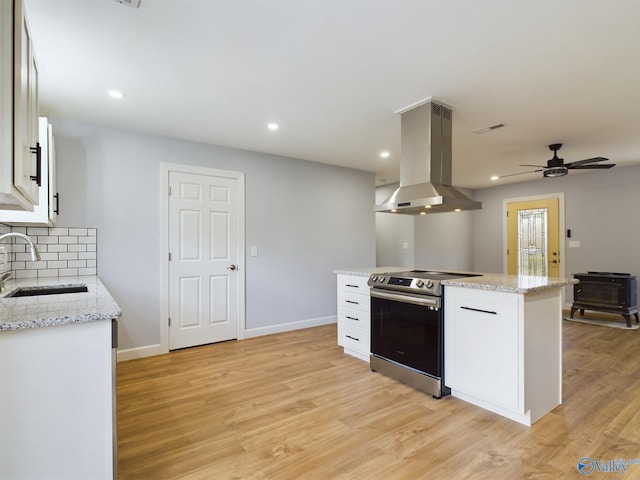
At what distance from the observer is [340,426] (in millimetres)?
2229

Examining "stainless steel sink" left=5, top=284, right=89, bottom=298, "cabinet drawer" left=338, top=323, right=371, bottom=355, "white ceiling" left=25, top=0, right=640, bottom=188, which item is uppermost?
"white ceiling" left=25, top=0, right=640, bottom=188

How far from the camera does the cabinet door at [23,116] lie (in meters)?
1.24

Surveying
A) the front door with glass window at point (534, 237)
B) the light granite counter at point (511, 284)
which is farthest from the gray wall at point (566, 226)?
the light granite counter at point (511, 284)

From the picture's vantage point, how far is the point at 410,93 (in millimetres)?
A: 2711

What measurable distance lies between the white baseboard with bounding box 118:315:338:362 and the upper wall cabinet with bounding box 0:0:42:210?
257cm

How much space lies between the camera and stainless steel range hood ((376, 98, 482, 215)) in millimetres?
2842

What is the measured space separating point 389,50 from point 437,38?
0.28 meters

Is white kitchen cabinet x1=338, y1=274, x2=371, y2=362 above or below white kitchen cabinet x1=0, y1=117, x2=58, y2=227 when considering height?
below

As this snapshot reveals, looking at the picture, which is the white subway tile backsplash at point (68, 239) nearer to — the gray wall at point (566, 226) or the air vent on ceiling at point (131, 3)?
the air vent on ceiling at point (131, 3)

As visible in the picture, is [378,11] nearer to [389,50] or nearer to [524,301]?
[389,50]

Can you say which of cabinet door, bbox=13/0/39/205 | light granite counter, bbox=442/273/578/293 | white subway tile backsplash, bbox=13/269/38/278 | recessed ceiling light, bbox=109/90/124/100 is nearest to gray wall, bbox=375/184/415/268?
light granite counter, bbox=442/273/578/293

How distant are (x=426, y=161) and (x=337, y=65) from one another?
110 centimetres

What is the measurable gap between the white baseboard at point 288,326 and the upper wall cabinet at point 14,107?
3.18 m

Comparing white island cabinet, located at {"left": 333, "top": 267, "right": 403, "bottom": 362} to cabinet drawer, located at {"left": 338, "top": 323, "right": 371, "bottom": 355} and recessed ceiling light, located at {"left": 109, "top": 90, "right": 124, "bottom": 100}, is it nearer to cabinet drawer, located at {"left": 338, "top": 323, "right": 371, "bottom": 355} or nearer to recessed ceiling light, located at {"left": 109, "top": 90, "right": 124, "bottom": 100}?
cabinet drawer, located at {"left": 338, "top": 323, "right": 371, "bottom": 355}
